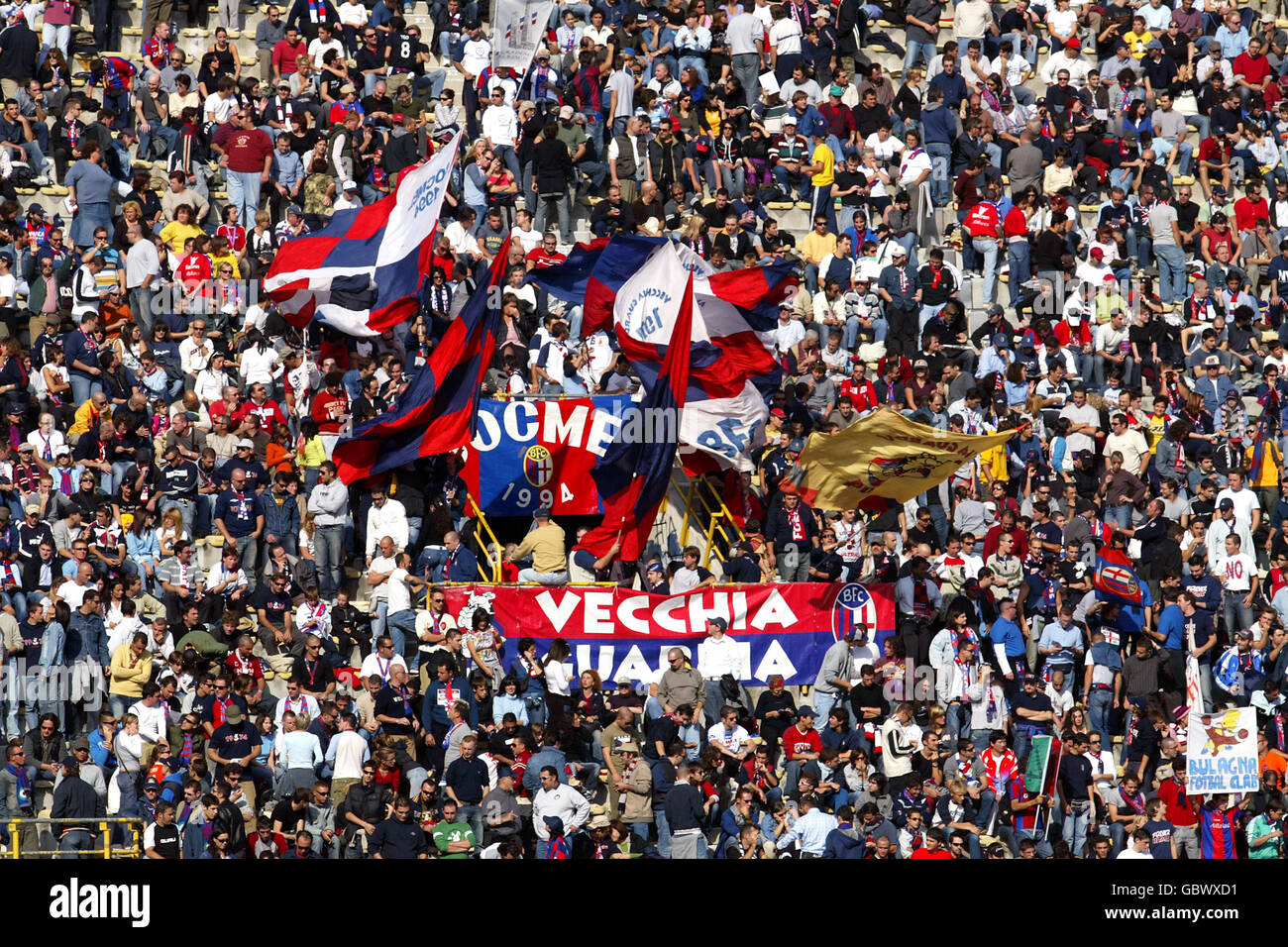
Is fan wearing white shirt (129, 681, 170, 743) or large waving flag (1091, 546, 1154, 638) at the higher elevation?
large waving flag (1091, 546, 1154, 638)

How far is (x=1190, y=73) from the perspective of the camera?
30.2 m

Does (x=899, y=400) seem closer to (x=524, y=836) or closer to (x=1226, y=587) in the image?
(x=1226, y=587)

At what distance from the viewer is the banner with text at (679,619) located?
23.0 metres

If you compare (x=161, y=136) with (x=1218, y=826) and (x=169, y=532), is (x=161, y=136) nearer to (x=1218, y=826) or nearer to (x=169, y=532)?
(x=169, y=532)

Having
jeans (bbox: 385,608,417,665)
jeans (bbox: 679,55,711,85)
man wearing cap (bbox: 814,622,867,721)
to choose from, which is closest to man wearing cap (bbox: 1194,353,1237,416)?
man wearing cap (bbox: 814,622,867,721)

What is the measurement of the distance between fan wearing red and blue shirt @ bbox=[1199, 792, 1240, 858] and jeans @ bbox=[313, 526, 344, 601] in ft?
25.1

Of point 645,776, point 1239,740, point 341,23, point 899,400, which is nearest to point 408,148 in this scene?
point 341,23

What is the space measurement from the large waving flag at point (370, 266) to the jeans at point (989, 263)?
19.1 ft

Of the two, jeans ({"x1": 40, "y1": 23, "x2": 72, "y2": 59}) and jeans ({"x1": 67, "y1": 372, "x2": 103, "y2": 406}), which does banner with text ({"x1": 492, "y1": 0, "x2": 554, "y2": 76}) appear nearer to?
jeans ({"x1": 40, "y1": 23, "x2": 72, "y2": 59})

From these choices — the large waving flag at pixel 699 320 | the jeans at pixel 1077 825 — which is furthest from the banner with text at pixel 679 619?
the jeans at pixel 1077 825

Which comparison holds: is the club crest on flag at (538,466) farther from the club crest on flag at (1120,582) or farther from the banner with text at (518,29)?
the club crest on flag at (1120,582)

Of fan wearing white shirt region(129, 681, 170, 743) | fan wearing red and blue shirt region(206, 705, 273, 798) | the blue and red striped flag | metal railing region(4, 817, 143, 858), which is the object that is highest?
the blue and red striped flag

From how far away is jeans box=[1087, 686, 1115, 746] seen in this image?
22766mm

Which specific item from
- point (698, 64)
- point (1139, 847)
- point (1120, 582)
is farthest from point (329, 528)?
point (698, 64)
